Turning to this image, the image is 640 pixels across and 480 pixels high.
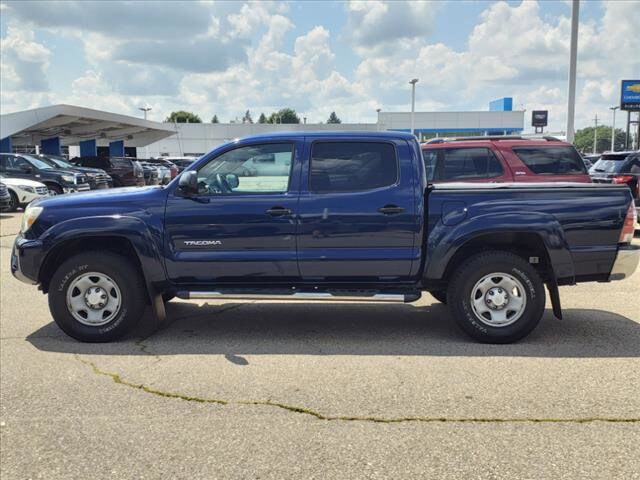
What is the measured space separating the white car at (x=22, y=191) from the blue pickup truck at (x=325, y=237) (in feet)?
46.2

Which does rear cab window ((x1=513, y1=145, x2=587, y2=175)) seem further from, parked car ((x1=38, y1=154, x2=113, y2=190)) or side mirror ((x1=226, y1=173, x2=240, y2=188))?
parked car ((x1=38, y1=154, x2=113, y2=190))

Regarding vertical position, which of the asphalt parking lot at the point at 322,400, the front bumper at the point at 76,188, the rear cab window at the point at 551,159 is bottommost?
the asphalt parking lot at the point at 322,400

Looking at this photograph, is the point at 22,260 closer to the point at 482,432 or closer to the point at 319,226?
the point at 319,226

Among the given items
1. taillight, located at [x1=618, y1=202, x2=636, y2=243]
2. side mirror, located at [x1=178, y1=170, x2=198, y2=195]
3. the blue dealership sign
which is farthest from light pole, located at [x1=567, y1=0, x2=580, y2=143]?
the blue dealership sign

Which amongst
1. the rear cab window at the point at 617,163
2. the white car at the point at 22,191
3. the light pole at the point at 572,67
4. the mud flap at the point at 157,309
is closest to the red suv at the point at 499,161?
the rear cab window at the point at 617,163

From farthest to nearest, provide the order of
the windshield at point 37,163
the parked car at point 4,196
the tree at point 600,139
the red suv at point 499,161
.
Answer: the tree at point 600,139
the windshield at point 37,163
the parked car at point 4,196
the red suv at point 499,161

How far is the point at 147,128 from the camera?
157 ft

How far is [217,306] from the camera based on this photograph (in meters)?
6.92

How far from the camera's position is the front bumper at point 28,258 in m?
5.41

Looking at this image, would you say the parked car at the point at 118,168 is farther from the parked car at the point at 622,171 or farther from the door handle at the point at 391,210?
the door handle at the point at 391,210

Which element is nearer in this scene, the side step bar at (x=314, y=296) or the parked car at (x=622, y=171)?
the side step bar at (x=314, y=296)

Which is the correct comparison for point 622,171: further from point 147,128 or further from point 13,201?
point 147,128

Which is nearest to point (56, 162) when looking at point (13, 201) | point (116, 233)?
point (13, 201)

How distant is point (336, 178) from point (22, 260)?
295cm
